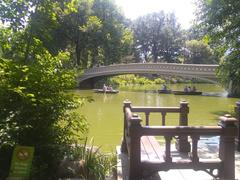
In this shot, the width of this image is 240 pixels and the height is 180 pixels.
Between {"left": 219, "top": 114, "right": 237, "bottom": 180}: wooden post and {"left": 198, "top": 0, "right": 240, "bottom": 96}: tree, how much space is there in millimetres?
7173

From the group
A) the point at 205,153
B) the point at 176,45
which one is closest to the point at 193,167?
the point at 205,153

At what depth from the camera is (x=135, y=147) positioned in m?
3.92

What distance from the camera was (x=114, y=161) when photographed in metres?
5.05

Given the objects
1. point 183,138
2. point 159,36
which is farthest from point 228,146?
point 159,36

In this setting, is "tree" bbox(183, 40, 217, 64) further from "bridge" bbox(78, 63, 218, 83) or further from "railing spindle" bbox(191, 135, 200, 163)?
"railing spindle" bbox(191, 135, 200, 163)

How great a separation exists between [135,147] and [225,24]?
8.60 m

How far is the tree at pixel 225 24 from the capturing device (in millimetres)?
10492

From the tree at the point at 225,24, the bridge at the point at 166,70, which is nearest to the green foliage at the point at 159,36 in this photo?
the bridge at the point at 166,70

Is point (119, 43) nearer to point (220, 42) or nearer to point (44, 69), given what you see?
point (220, 42)

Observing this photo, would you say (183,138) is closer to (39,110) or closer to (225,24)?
(39,110)

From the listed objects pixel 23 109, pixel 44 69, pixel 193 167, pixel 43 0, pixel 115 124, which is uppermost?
pixel 43 0

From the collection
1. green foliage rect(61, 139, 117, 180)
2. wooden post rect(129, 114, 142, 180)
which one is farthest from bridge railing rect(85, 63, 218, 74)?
wooden post rect(129, 114, 142, 180)

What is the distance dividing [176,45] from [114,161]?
58.2m

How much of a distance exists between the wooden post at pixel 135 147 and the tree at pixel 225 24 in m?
7.55
